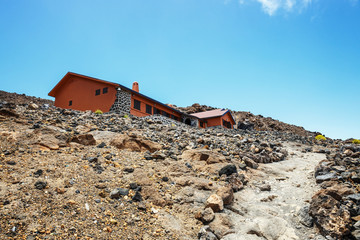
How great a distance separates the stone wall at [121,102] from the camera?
28922mm

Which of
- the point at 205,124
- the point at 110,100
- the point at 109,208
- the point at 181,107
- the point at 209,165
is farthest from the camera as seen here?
the point at 181,107

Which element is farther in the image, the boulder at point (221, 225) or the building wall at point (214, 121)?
the building wall at point (214, 121)

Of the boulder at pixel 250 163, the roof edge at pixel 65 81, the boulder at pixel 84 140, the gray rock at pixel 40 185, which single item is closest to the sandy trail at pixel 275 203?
the boulder at pixel 250 163

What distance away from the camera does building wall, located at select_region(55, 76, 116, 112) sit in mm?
29763

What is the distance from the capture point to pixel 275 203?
10961 millimetres

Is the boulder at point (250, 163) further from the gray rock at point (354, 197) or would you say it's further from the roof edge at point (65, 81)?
the roof edge at point (65, 81)

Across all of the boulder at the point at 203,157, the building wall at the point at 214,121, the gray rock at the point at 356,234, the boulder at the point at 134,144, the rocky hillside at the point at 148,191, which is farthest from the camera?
the building wall at the point at 214,121

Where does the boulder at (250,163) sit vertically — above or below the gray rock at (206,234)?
above

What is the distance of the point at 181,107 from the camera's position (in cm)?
7369

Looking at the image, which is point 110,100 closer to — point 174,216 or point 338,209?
point 174,216

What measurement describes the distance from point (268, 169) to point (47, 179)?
12385mm

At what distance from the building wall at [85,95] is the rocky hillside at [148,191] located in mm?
14744

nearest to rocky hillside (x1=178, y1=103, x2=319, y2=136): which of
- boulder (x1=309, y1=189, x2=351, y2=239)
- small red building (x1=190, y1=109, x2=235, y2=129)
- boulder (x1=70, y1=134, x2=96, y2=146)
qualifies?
small red building (x1=190, y1=109, x2=235, y2=129)

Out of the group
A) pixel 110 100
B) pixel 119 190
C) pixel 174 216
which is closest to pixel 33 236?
pixel 119 190
